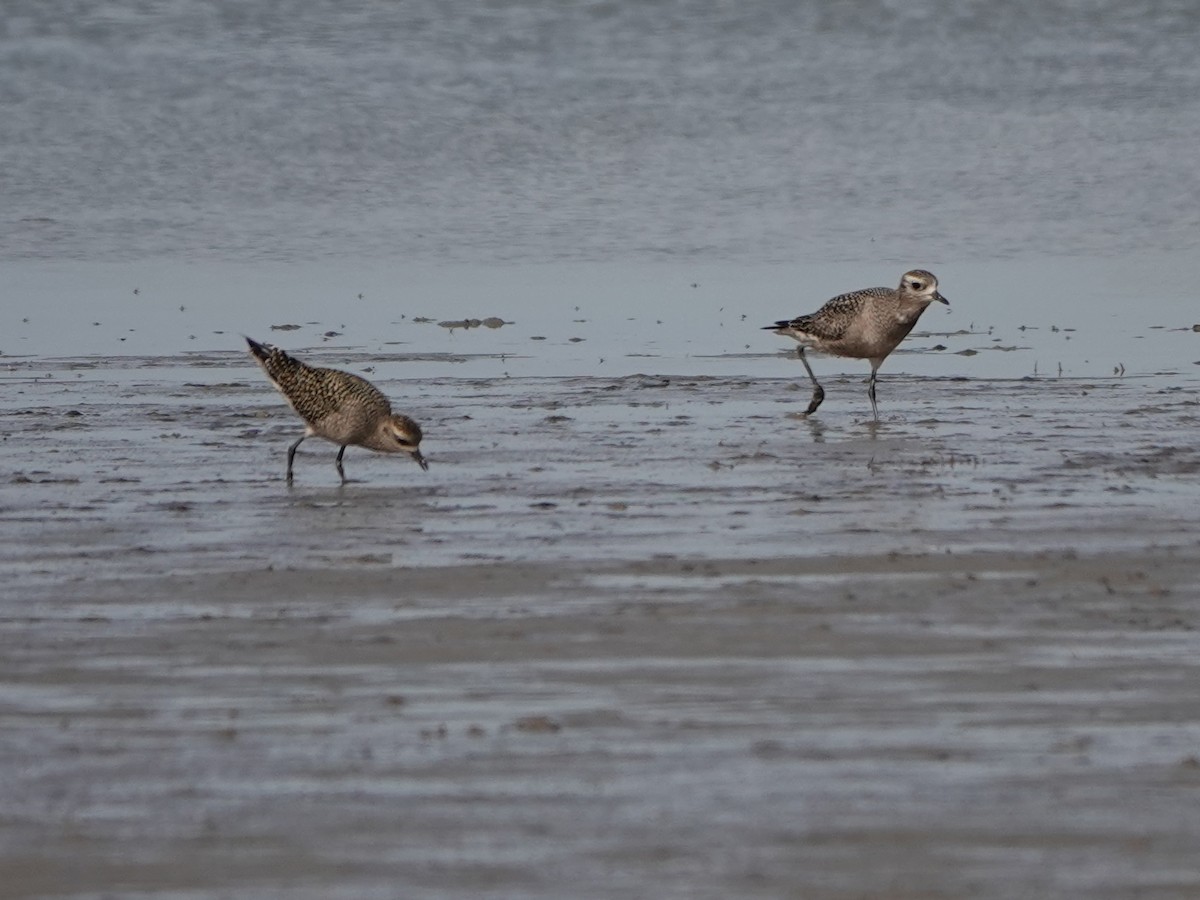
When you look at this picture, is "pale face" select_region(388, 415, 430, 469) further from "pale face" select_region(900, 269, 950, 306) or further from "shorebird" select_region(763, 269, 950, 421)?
"pale face" select_region(900, 269, 950, 306)

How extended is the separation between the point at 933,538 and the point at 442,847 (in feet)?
14.6

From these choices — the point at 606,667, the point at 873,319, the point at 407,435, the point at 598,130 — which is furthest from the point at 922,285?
the point at 598,130

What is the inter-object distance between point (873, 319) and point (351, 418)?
15.0ft

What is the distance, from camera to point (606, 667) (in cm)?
720

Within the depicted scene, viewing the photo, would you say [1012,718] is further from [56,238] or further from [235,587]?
[56,238]

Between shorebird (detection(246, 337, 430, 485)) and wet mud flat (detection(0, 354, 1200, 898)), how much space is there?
0.82ft

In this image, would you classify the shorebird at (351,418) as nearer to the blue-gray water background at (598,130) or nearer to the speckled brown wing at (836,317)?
the speckled brown wing at (836,317)

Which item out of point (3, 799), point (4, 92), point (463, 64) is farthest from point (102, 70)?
point (3, 799)

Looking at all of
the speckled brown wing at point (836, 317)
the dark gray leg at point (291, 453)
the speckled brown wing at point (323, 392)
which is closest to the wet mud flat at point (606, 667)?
the dark gray leg at point (291, 453)

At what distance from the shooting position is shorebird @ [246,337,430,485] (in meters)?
11.7

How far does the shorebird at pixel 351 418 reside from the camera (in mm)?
11680

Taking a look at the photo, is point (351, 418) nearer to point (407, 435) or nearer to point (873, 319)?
point (407, 435)

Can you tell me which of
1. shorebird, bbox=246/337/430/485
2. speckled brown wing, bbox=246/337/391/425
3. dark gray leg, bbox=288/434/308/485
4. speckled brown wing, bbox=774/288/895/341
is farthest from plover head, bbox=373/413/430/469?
speckled brown wing, bbox=774/288/895/341

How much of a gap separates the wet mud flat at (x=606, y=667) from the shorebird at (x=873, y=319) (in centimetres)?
232
